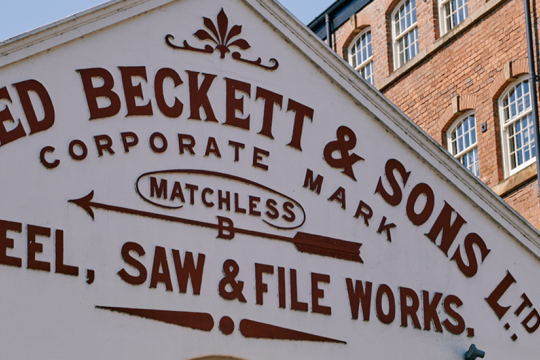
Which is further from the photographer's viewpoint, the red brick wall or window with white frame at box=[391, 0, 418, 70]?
window with white frame at box=[391, 0, 418, 70]

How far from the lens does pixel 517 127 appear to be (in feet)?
84.7

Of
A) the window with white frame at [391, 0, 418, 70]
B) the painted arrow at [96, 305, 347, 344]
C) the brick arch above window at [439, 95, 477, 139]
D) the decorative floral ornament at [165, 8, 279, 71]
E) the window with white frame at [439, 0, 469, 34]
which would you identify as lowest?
the painted arrow at [96, 305, 347, 344]

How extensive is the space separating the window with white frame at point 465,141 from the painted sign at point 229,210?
37.0ft

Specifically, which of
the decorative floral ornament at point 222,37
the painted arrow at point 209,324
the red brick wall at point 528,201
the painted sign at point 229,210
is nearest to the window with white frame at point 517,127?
the red brick wall at point 528,201

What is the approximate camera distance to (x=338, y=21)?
33.0m

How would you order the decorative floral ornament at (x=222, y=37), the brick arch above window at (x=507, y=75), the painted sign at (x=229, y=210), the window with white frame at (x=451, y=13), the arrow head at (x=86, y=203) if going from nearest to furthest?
the painted sign at (x=229, y=210)
the arrow head at (x=86, y=203)
the decorative floral ornament at (x=222, y=37)
the brick arch above window at (x=507, y=75)
the window with white frame at (x=451, y=13)

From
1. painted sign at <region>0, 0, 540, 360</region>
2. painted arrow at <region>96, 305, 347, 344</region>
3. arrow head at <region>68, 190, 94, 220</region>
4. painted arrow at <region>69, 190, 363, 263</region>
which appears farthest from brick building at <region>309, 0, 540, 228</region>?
arrow head at <region>68, 190, 94, 220</region>

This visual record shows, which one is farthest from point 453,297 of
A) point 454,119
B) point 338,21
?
point 338,21

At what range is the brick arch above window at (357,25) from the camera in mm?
31609

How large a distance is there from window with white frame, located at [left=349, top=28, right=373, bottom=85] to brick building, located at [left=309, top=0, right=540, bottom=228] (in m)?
0.03

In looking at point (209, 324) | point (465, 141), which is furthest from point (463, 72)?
point (209, 324)

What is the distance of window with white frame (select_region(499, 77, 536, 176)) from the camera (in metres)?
25.4

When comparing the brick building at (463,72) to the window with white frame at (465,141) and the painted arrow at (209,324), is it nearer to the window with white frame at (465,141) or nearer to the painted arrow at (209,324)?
the window with white frame at (465,141)

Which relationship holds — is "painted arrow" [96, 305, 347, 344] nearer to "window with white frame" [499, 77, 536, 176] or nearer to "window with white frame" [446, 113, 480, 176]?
"window with white frame" [499, 77, 536, 176]
